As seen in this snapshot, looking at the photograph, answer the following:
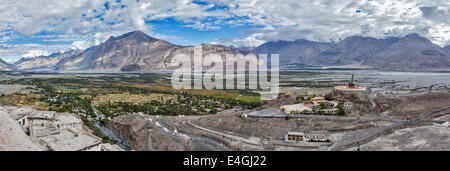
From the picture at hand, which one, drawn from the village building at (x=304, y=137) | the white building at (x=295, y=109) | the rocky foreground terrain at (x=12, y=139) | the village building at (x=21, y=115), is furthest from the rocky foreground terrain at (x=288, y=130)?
the village building at (x=21, y=115)

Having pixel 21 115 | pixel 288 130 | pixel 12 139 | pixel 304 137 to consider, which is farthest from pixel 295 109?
pixel 21 115

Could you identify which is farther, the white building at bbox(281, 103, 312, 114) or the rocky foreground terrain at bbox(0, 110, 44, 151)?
the white building at bbox(281, 103, 312, 114)

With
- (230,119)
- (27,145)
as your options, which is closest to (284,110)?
(230,119)

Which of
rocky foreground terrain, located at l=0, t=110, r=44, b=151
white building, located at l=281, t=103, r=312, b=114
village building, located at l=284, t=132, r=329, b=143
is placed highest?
white building, located at l=281, t=103, r=312, b=114

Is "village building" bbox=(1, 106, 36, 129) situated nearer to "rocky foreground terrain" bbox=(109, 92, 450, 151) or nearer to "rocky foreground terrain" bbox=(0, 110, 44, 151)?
"rocky foreground terrain" bbox=(0, 110, 44, 151)

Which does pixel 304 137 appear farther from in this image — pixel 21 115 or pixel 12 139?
pixel 21 115

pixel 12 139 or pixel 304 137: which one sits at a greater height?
pixel 12 139

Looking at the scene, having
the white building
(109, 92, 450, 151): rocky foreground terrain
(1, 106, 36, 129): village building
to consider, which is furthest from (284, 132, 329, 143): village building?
(1, 106, 36, 129): village building

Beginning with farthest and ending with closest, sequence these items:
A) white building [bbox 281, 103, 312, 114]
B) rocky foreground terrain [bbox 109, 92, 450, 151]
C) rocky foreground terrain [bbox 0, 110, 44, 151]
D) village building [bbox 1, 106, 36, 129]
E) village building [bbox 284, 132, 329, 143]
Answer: village building [bbox 1, 106, 36, 129] → white building [bbox 281, 103, 312, 114] → village building [bbox 284, 132, 329, 143] → rocky foreground terrain [bbox 109, 92, 450, 151] → rocky foreground terrain [bbox 0, 110, 44, 151]

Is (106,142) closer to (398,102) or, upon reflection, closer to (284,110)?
(284,110)

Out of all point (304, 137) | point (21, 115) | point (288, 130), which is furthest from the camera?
point (21, 115)

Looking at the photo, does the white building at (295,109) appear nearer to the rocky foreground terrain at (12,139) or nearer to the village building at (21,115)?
the rocky foreground terrain at (12,139)
